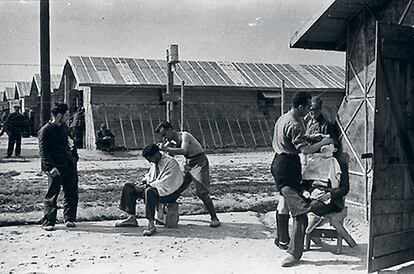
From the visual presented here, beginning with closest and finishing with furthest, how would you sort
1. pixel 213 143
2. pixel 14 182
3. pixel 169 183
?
pixel 169 183 → pixel 14 182 → pixel 213 143

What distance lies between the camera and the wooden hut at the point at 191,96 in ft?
77.4

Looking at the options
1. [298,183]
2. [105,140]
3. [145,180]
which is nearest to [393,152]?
[298,183]

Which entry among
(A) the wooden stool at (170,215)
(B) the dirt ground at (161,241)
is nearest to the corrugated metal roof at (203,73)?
(B) the dirt ground at (161,241)

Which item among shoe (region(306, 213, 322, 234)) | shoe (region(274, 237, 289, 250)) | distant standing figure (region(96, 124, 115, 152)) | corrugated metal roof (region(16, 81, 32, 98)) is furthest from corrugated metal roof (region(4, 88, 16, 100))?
shoe (region(306, 213, 322, 234))

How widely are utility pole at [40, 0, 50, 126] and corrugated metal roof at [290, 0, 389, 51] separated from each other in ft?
22.8

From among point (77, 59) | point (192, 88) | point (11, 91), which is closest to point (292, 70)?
point (192, 88)

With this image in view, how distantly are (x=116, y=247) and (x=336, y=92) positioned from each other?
2301 centimetres

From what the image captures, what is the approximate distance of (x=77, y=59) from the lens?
2573 cm

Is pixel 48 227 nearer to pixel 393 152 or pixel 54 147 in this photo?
pixel 54 147

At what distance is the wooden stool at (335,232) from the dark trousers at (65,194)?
382cm

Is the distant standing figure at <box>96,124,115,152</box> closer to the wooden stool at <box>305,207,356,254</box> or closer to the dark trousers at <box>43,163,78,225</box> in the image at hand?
the dark trousers at <box>43,163,78,225</box>

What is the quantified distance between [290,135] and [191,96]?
63.1 ft

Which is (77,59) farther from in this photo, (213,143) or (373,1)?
(373,1)

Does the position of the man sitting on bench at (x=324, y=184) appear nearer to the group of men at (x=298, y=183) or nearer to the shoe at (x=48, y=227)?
the group of men at (x=298, y=183)
